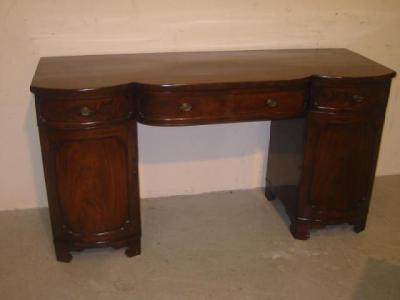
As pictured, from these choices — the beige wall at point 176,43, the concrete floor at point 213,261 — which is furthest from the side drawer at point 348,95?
the concrete floor at point 213,261

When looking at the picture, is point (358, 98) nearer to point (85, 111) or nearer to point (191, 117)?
point (191, 117)

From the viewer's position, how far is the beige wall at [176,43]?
2.07 metres

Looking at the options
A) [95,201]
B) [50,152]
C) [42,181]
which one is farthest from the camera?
[42,181]

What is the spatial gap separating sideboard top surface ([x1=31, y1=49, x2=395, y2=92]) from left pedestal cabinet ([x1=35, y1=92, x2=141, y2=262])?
0.28 feet

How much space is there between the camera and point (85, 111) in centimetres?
167

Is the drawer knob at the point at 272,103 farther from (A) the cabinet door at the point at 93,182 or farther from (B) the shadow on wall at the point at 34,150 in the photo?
(B) the shadow on wall at the point at 34,150

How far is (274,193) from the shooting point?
2.48m

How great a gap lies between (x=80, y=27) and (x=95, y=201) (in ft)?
2.77

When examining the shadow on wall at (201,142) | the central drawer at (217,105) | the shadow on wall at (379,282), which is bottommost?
the shadow on wall at (379,282)

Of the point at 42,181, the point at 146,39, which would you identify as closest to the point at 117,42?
the point at 146,39

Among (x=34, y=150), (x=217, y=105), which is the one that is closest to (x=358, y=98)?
(x=217, y=105)

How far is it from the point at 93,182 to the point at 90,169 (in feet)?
0.21

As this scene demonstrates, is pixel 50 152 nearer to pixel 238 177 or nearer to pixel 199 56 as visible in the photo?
pixel 199 56

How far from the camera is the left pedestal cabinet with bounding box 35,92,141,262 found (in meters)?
1.68
